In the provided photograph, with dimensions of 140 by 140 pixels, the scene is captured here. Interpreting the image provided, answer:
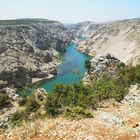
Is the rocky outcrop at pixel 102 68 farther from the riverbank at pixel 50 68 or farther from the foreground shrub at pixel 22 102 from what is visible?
the riverbank at pixel 50 68

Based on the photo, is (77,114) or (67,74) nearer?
(77,114)

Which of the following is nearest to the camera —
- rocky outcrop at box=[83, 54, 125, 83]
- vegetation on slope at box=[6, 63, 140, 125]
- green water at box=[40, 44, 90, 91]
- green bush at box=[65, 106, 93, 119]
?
green bush at box=[65, 106, 93, 119]

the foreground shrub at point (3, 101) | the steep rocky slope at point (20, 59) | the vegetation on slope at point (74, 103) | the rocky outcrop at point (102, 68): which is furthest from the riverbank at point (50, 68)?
the vegetation on slope at point (74, 103)

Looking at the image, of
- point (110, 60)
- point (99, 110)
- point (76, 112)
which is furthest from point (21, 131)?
point (110, 60)

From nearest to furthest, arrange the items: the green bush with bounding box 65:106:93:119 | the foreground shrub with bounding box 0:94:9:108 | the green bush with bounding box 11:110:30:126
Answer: the green bush with bounding box 65:106:93:119 → the green bush with bounding box 11:110:30:126 → the foreground shrub with bounding box 0:94:9:108

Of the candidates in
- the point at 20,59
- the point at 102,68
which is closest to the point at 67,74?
the point at 20,59

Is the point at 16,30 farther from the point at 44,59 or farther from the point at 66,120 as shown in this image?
the point at 66,120

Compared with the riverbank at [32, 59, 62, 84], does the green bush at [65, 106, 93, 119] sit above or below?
above

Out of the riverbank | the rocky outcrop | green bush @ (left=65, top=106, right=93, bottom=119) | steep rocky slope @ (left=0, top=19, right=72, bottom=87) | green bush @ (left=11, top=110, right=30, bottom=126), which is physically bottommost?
the riverbank

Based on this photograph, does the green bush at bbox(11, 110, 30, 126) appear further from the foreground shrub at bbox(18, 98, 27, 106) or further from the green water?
the green water

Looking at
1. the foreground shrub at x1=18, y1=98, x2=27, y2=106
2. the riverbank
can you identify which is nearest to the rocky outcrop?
the foreground shrub at x1=18, y1=98, x2=27, y2=106

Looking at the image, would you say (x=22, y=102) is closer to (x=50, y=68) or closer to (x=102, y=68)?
(x=102, y=68)
